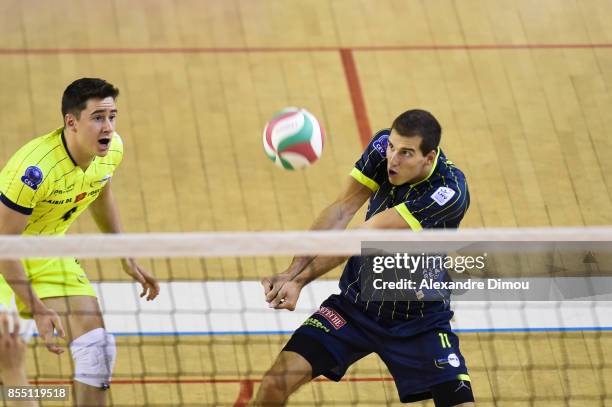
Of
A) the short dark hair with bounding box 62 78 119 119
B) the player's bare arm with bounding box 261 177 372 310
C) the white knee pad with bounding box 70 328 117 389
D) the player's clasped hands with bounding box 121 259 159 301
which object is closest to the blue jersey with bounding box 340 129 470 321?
the player's bare arm with bounding box 261 177 372 310

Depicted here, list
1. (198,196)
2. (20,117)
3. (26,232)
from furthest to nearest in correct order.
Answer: (20,117), (198,196), (26,232)

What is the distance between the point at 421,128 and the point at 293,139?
114cm

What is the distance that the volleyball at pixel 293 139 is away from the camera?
7238mm

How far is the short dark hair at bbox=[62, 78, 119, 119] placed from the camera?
22.1ft

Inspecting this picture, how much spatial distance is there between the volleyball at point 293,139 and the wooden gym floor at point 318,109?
1.76 m

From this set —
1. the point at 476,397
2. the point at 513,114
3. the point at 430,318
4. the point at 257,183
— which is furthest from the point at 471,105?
the point at 430,318

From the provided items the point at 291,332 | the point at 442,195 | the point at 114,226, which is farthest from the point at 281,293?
the point at 291,332

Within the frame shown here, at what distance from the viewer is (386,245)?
20.8 ft

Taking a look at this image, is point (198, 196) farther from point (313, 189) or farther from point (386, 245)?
point (386, 245)

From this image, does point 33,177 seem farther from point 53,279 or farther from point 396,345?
point 396,345

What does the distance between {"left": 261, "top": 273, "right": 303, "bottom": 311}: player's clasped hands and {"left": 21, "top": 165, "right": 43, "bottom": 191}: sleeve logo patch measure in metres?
1.46

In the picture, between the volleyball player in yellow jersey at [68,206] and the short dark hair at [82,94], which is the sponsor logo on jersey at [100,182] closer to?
the volleyball player in yellow jersey at [68,206]

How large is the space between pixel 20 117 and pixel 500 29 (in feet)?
18.1

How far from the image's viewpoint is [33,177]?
651 cm
